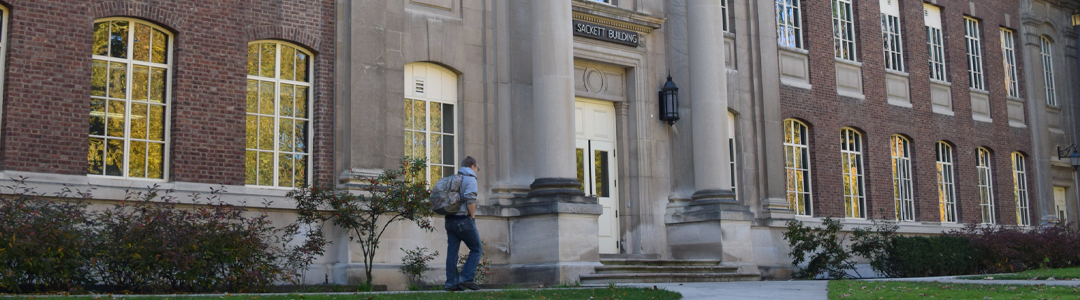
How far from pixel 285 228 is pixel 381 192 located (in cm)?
130

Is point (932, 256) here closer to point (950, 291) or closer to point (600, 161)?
point (600, 161)

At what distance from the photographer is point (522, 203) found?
1609 centimetres

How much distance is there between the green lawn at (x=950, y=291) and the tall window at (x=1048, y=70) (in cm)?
1741

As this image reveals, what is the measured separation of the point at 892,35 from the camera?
80.4ft

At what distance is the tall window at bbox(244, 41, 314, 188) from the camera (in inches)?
574

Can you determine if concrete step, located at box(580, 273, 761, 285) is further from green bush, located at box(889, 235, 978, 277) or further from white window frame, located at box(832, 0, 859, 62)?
white window frame, located at box(832, 0, 859, 62)

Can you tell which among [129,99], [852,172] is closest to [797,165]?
[852,172]

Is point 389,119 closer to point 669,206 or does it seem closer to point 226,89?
point 226,89

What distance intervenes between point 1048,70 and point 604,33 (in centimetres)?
1610

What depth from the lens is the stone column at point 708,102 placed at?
18.7 meters

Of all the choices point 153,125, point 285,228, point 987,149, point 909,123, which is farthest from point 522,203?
point 987,149

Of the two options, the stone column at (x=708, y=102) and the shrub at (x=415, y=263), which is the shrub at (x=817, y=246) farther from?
the shrub at (x=415, y=263)

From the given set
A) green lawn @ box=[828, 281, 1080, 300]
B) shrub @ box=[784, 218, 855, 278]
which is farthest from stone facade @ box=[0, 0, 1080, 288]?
green lawn @ box=[828, 281, 1080, 300]

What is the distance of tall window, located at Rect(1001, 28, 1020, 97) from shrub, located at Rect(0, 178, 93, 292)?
22997 millimetres
